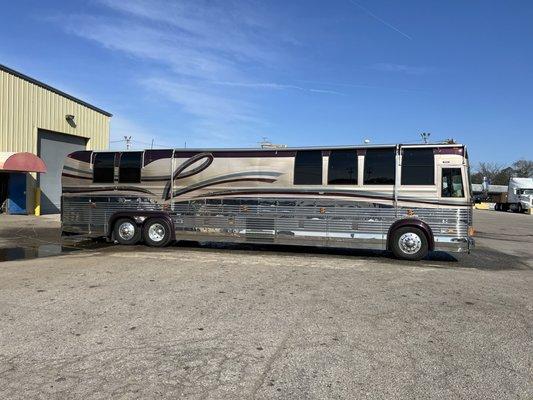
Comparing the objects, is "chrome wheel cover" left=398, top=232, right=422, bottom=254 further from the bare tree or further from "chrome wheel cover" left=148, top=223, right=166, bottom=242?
the bare tree

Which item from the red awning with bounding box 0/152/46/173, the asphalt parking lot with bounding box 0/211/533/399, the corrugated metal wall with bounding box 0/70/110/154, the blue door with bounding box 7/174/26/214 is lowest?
the asphalt parking lot with bounding box 0/211/533/399

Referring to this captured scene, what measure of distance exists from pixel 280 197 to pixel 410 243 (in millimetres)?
3438

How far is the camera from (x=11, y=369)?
14.8ft

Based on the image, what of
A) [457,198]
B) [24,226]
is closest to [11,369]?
Result: [457,198]

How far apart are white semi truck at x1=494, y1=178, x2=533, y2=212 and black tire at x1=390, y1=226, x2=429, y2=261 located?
49050 millimetres

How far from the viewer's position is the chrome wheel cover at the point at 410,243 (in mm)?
12031

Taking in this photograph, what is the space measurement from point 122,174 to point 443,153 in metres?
8.68

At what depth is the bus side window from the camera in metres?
11.7

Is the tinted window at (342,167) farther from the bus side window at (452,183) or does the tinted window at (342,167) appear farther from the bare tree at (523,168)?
the bare tree at (523,168)

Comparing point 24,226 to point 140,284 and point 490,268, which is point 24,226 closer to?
point 140,284

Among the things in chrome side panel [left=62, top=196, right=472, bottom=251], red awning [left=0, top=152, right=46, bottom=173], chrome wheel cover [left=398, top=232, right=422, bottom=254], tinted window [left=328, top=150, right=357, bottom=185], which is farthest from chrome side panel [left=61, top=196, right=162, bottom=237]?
red awning [left=0, top=152, right=46, bottom=173]

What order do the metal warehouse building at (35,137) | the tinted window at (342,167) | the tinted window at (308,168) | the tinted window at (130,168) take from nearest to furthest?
the tinted window at (342,167), the tinted window at (308,168), the tinted window at (130,168), the metal warehouse building at (35,137)

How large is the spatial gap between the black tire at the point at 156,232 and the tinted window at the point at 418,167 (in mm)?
6454

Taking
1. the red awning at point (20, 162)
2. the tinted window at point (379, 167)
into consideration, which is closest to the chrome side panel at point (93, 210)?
the tinted window at point (379, 167)
